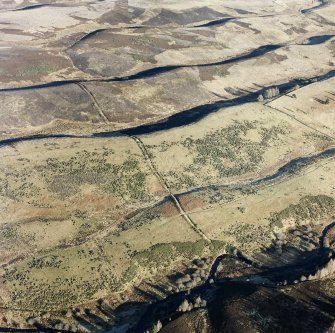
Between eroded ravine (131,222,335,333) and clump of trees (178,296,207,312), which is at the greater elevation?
clump of trees (178,296,207,312)

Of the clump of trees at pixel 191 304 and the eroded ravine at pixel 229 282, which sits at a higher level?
the clump of trees at pixel 191 304

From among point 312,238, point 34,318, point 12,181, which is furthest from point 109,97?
point 34,318

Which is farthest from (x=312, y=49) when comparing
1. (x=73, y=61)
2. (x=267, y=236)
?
(x=267, y=236)

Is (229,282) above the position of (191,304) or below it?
below

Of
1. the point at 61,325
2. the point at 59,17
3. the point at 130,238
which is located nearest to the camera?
the point at 61,325

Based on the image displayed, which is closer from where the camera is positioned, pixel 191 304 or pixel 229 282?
pixel 191 304

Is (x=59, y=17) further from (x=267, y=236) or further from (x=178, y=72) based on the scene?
(x=267, y=236)

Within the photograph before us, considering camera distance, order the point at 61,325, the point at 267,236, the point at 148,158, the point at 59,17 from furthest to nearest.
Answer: the point at 59,17 → the point at 148,158 → the point at 267,236 → the point at 61,325

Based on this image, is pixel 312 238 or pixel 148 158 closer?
pixel 312 238

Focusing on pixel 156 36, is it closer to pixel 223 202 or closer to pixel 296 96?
pixel 296 96
